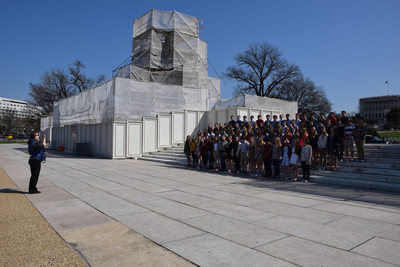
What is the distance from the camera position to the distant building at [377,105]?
11461 cm

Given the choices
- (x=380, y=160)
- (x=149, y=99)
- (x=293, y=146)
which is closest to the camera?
(x=293, y=146)

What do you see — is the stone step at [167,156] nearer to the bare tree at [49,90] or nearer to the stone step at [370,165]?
the stone step at [370,165]

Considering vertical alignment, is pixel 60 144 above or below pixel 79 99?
below

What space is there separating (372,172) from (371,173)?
0.06 meters

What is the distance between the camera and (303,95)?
2105 inches

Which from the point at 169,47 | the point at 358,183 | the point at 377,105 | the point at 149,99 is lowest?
the point at 358,183

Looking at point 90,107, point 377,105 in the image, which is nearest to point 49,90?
point 90,107

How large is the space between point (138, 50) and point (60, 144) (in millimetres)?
13722

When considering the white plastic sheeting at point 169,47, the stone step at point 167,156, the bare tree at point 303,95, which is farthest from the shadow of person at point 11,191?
the bare tree at point 303,95

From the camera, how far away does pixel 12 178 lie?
11.4 m

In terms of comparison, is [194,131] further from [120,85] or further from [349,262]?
[349,262]

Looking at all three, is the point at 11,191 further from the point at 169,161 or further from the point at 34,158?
the point at 169,161

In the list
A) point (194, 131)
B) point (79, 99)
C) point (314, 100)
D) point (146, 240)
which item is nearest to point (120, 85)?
point (194, 131)

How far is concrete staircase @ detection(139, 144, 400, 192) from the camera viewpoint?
31.3 ft
